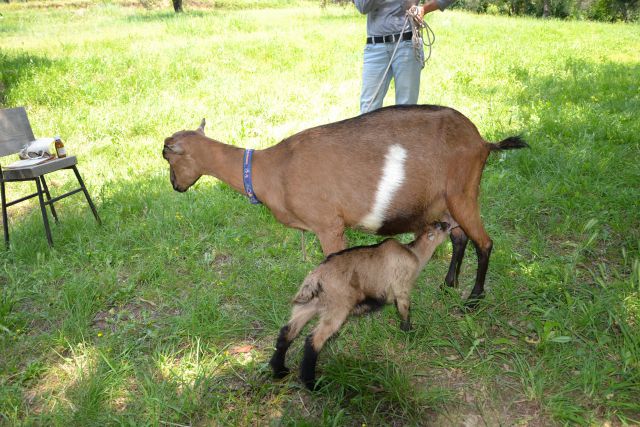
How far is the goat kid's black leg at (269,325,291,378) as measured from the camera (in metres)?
2.74

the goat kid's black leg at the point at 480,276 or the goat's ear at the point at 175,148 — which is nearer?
the goat kid's black leg at the point at 480,276

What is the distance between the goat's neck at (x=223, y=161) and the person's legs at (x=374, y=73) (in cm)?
148

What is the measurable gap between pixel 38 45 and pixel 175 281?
38.0 feet

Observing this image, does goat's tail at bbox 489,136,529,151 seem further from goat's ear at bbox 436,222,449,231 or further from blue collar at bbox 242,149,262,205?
blue collar at bbox 242,149,262,205

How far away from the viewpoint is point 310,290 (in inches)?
108

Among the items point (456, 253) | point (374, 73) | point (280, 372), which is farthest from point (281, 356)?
point (374, 73)

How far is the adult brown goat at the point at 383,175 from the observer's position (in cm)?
311

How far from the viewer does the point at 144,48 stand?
453 inches

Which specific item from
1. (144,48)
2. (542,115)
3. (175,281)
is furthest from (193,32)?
(175,281)

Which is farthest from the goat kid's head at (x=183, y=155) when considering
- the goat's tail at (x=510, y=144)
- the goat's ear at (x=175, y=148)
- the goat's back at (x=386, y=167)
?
the goat's tail at (x=510, y=144)

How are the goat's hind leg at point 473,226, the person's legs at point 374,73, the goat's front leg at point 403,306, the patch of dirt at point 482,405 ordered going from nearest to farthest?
the patch of dirt at point 482,405 → the goat's front leg at point 403,306 → the goat's hind leg at point 473,226 → the person's legs at point 374,73

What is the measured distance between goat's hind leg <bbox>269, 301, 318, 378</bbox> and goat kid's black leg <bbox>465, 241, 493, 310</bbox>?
1.28 m

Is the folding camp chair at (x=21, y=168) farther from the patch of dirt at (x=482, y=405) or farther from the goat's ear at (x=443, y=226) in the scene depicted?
the patch of dirt at (x=482, y=405)

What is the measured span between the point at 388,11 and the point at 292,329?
3001 millimetres
